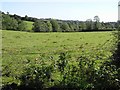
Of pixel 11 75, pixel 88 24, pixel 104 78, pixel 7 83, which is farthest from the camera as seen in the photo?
pixel 88 24

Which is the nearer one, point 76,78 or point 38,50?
point 76,78

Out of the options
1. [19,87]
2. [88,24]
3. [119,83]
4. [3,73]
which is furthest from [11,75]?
[88,24]

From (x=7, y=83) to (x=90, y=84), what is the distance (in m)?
3.36

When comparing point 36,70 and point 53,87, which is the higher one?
point 36,70

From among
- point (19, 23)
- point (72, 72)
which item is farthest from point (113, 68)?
point (19, 23)

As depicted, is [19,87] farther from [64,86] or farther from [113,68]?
[113,68]

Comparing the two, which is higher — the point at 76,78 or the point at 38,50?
the point at 76,78

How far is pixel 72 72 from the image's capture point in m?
10.0

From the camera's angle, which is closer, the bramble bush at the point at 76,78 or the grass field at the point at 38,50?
the bramble bush at the point at 76,78

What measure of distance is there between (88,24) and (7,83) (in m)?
59.4

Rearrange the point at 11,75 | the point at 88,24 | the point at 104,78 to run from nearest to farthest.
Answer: the point at 104,78
the point at 11,75
the point at 88,24

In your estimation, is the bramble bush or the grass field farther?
the grass field

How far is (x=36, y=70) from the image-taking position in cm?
999

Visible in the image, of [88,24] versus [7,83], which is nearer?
[7,83]
